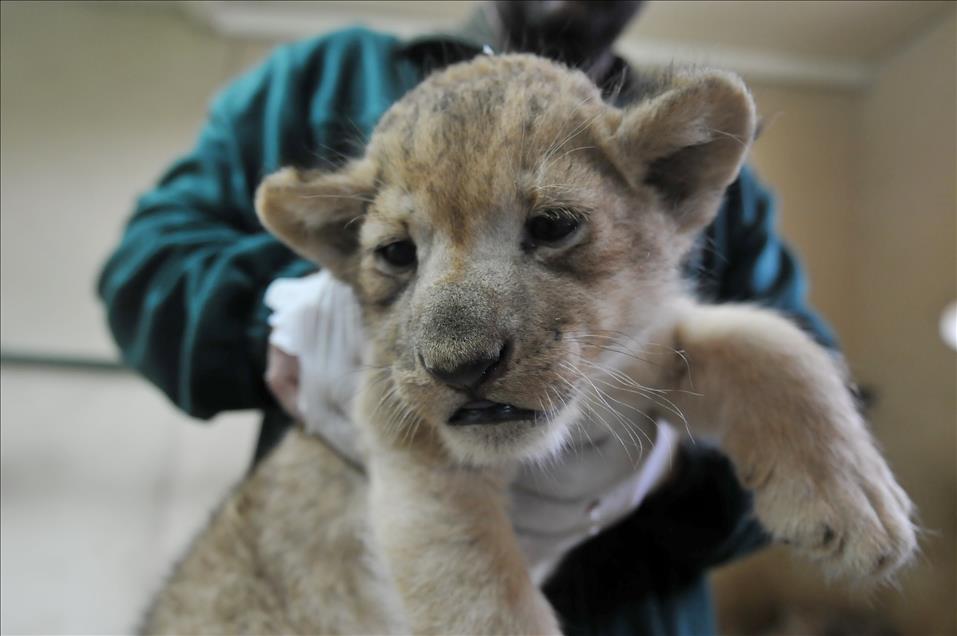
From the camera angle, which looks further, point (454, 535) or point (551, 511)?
point (551, 511)

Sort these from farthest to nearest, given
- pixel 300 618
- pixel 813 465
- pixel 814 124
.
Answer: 1. pixel 814 124
2. pixel 300 618
3. pixel 813 465

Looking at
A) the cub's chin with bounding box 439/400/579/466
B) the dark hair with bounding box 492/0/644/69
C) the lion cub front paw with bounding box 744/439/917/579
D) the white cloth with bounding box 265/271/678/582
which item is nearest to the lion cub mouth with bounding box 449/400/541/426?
the cub's chin with bounding box 439/400/579/466

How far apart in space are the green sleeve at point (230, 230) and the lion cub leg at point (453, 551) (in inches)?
23.1

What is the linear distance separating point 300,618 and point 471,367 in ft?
2.95

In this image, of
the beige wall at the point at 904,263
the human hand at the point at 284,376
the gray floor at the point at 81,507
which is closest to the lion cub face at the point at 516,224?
the beige wall at the point at 904,263

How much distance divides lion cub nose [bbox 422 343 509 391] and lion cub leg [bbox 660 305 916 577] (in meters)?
0.48

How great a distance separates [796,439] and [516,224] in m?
0.63

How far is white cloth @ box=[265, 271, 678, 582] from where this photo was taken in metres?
1.23

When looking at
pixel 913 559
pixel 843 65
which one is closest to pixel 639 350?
pixel 913 559

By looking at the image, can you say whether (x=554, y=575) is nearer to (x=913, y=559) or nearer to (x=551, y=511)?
(x=551, y=511)

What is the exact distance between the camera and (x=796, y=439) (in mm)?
1081

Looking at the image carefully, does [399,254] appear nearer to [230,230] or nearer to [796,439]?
[796,439]

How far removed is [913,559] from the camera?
3.49 ft

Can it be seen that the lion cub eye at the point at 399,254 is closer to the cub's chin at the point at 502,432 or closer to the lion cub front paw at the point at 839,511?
the cub's chin at the point at 502,432
